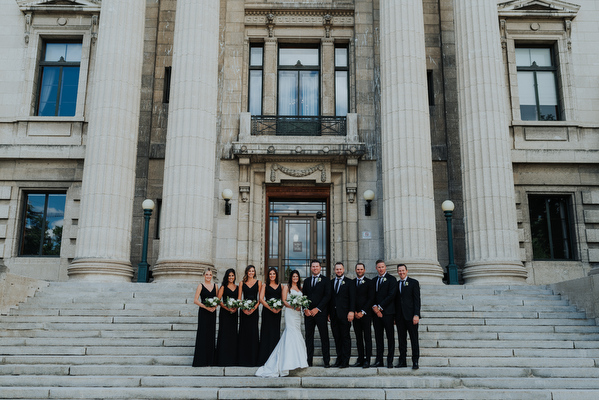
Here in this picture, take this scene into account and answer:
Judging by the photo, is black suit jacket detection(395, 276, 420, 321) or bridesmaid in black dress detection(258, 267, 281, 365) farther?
black suit jacket detection(395, 276, 420, 321)

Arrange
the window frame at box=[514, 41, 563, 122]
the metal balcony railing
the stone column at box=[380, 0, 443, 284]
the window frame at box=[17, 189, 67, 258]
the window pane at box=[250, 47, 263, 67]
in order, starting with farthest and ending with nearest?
the window pane at box=[250, 47, 263, 67], the window frame at box=[514, 41, 563, 122], the metal balcony railing, the window frame at box=[17, 189, 67, 258], the stone column at box=[380, 0, 443, 284]

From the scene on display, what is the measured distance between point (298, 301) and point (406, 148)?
28.9ft

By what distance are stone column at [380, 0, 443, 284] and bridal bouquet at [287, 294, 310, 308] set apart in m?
6.77

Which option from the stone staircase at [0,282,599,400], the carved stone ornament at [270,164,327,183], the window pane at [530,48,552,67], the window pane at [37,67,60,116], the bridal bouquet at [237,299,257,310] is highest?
the window pane at [530,48,552,67]

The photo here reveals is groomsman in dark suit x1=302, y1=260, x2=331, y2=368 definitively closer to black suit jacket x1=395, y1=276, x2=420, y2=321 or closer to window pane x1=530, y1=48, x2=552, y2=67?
black suit jacket x1=395, y1=276, x2=420, y2=321

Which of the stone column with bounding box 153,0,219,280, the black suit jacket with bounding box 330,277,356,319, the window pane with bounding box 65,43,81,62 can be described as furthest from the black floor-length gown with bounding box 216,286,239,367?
the window pane with bounding box 65,43,81,62

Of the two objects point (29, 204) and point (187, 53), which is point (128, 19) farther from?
point (29, 204)

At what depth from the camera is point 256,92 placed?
23672mm

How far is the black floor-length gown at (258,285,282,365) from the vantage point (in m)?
11.3

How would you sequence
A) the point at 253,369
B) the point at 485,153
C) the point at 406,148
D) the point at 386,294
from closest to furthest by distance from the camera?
the point at 253,369
the point at 386,294
the point at 406,148
the point at 485,153

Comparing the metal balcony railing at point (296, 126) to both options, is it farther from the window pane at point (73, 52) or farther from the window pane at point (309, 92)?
the window pane at point (73, 52)

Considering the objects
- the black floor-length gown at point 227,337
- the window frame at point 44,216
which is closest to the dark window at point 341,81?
the window frame at point 44,216

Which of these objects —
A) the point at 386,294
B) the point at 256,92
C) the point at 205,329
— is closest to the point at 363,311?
the point at 386,294

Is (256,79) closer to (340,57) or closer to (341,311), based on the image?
(340,57)
